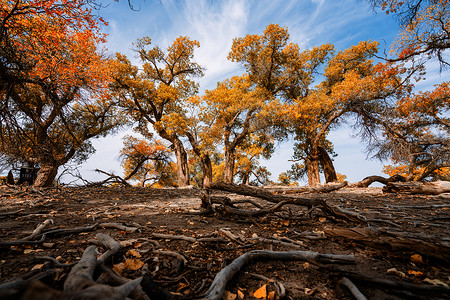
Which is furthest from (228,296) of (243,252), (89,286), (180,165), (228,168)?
A: (180,165)

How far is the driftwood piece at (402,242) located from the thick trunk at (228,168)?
1212cm

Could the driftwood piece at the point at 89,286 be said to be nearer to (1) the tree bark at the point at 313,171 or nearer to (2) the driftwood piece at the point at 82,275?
(2) the driftwood piece at the point at 82,275

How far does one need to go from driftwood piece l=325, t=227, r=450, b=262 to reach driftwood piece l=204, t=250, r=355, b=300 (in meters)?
0.58

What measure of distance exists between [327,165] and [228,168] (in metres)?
8.49

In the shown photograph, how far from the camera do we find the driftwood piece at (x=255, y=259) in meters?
1.42

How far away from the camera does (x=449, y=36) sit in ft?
20.2

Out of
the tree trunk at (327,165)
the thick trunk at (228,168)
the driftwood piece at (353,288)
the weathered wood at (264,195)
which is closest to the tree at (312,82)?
the tree trunk at (327,165)

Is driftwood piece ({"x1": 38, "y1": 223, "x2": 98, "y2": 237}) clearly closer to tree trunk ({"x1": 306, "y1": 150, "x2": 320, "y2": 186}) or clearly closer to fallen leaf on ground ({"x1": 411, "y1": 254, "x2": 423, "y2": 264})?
fallen leaf on ground ({"x1": 411, "y1": 254, "x2": 423, "y2": 264})

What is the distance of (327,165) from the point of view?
51.1 ft

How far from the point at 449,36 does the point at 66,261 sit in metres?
11.3

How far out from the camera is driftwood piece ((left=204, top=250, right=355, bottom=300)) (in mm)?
1424

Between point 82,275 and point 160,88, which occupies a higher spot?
point 160,88

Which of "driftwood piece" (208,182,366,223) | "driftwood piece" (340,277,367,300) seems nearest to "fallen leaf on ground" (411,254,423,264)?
"driftwood piece" (340,277,367,300)

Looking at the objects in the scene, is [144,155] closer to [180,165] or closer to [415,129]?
[180,165]
